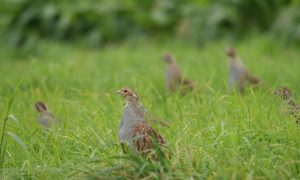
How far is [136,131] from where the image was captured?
208 inches

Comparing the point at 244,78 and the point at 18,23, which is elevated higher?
the point at 18,23

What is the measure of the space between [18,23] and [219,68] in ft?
19.4

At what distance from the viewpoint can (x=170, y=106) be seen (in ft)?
23.0

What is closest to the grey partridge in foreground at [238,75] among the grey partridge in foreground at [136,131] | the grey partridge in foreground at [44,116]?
the grey partridge in foreground at [44,116]

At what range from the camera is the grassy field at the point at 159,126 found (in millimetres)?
4734

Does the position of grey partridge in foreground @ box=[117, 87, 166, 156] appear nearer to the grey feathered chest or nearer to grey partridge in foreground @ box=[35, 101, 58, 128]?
the grey feathered chest

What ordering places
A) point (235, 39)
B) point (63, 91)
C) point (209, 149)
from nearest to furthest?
1. point (209, 149)
2. point (63, 91)
3. point (235, 39)

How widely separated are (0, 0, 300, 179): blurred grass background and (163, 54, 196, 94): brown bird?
15 cm

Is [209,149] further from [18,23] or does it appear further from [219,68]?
[18,23]

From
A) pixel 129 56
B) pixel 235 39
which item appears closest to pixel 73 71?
pixel 129 56

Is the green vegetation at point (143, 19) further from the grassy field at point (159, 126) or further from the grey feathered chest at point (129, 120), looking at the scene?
the grey feathered chest at point (129, 120)

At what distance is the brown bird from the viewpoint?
25.7 feet

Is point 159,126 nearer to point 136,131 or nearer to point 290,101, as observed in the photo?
point 136,131

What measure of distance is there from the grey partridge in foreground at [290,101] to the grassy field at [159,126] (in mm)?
72
